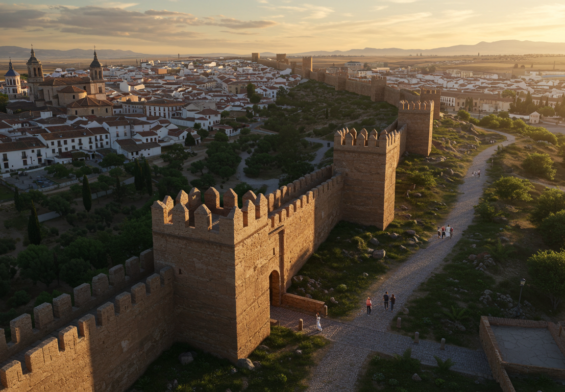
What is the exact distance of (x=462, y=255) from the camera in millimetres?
18359

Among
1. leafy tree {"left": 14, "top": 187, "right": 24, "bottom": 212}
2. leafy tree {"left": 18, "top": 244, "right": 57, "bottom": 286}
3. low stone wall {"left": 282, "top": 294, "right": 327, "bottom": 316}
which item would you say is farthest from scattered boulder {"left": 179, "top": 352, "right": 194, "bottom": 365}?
leafy tree {"left": 14, "top": 187, "right": 24, "bottom": 212}

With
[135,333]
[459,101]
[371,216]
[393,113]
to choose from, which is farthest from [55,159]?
[459,101]

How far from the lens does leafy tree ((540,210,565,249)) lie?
19250 mm

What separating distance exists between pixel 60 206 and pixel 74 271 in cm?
1419

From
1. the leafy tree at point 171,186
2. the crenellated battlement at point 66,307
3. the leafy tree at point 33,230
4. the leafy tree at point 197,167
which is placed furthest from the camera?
the leafy tree at point 197,167

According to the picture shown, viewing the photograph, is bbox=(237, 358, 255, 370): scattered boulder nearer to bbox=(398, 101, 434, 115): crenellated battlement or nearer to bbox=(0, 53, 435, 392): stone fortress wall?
bbox=(0, 53, 435, 392): stone fortress wall

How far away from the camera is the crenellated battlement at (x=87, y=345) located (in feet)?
27.9

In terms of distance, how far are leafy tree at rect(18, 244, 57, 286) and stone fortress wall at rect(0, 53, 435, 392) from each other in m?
15.2

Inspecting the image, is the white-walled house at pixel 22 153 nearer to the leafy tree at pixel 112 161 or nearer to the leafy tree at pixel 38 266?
the leafy tree at pixel 112 161

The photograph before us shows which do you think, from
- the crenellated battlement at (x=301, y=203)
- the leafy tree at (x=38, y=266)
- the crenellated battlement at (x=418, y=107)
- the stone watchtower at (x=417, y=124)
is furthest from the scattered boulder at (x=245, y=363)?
the crenellated battlement at (x=418, y=107)

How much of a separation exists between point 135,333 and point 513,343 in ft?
34.0

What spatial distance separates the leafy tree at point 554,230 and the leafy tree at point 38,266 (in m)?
25.2

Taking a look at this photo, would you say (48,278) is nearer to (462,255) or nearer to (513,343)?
(462,255)

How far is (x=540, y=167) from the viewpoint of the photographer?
3153cm
